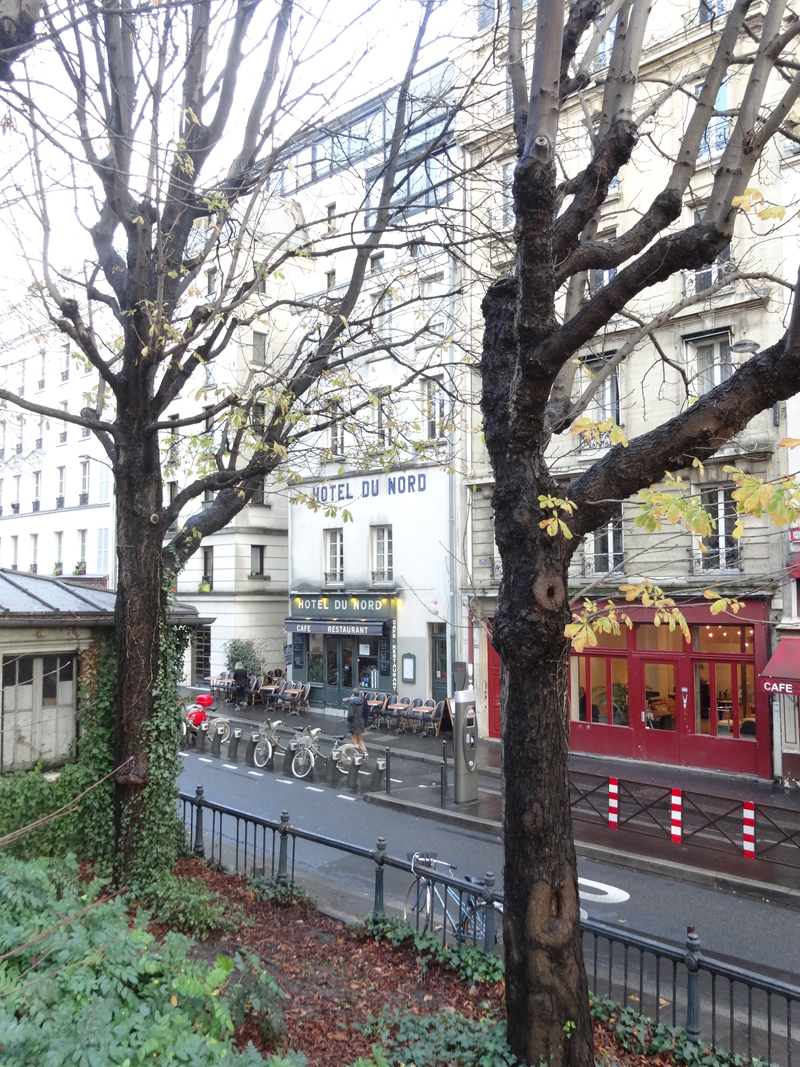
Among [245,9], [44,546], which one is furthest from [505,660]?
[44,546]

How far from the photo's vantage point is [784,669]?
1405 cm

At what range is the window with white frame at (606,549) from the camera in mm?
17562

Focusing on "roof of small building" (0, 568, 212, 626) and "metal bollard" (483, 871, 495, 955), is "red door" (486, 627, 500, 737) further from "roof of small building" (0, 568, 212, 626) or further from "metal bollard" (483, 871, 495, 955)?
"metal bollard" (483, 871, 495, 955)

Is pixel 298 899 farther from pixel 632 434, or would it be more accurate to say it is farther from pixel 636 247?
pixel 632 434

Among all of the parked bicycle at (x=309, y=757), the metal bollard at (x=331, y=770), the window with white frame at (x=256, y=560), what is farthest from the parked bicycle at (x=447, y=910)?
the window with white frame at (x=256, y=560)

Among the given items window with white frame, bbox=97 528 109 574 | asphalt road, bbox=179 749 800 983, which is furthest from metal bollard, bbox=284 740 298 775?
window with white frame, bbox=97 528 109 574

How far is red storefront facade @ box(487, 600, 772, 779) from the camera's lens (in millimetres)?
15875

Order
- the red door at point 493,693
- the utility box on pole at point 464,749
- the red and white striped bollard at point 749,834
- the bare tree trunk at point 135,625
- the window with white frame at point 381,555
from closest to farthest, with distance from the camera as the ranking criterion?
the bare tree trunk at point 135,625 < the red and white striped bollard at point 749,834 < the utility box on pole at point 464,749 < the red door at point 493,693 < the window with white frame at point 381,555

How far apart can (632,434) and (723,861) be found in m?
10.3

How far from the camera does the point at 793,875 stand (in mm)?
9828

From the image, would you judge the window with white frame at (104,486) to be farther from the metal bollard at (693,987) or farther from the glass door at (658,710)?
the metal bollard at (693,987)

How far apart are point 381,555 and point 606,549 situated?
8.10 m

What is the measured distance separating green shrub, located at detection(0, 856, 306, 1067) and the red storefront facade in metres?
13.3

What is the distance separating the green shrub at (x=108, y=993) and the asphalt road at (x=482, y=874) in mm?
4180
